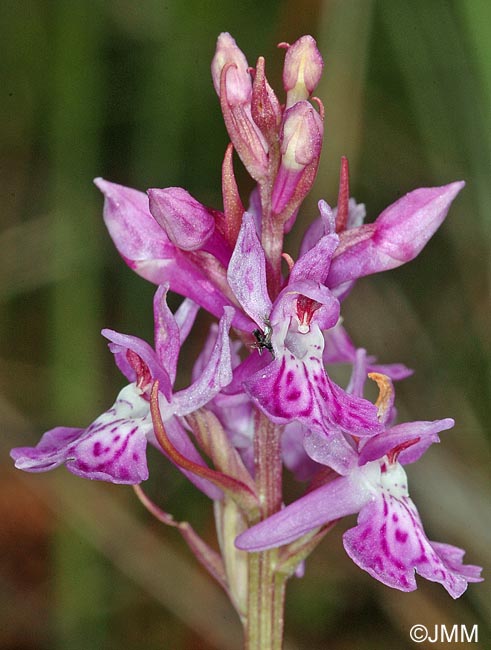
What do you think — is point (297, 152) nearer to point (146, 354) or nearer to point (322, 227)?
point (322, 227)

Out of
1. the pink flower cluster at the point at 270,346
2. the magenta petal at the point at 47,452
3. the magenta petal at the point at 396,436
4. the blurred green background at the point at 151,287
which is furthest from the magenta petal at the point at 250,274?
the blurred green background at the point at 151,287

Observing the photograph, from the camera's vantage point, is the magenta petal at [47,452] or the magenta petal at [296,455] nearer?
the magenta petal at [47,452]

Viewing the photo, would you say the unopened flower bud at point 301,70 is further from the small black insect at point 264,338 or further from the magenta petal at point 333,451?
the magenta petal at point 333,451

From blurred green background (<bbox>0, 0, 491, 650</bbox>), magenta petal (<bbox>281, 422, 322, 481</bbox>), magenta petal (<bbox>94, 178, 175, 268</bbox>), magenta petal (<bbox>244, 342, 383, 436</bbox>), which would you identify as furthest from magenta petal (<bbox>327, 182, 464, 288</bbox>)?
blurred green background (<bbox>0, 0, 491, 650</bbox>)

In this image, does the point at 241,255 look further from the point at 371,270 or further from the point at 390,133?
the point at 390,133

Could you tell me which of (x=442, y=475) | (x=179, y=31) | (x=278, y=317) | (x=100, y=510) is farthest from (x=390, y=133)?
(x=278, y=317)
